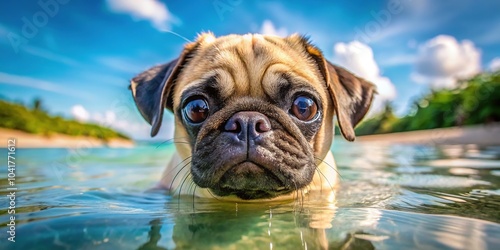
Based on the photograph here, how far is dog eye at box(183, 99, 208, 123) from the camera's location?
346 centimetres

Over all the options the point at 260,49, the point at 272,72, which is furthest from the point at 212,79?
the point at 260,49

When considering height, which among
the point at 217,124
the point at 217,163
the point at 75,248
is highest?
the point at 217,124

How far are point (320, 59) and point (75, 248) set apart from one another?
321cm

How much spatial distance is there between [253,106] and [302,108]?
505 mm

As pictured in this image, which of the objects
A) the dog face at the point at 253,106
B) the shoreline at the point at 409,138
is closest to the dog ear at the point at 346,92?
the dog face at the point at 253,106

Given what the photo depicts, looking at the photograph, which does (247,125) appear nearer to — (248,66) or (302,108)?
(302,108)

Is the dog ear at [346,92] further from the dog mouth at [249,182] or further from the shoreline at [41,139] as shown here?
the shoreline at [41,139]

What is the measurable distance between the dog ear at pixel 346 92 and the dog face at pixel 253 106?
12 mm

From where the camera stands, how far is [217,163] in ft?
9.34

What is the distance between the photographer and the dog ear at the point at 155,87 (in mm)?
4129

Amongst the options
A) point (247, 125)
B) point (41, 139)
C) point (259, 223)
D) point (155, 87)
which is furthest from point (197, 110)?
point (41, 139)

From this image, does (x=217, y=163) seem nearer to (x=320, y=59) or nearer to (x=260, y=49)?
(x=260, y=49)

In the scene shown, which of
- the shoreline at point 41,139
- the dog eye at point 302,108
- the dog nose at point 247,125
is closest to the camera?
the dog nose at point 247,125

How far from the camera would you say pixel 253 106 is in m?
3.21
